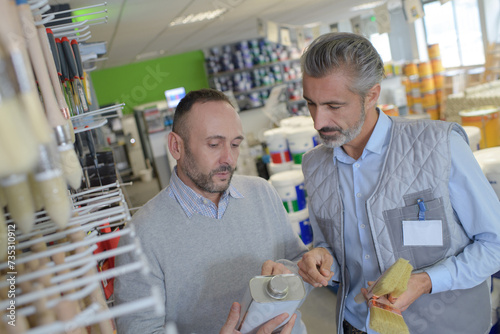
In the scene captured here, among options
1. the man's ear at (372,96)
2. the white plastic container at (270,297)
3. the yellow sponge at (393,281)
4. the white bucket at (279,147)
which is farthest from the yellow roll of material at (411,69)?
the white plastic container at (270,297)

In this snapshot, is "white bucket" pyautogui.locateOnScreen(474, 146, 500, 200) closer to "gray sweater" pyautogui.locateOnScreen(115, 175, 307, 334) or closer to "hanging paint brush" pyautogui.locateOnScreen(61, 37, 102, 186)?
"gray sweater" pyautogui.locateOnScreen(115, 175, 307, 334)

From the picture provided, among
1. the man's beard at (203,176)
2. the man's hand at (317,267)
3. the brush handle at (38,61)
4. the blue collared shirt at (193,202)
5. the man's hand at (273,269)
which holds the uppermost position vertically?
the brush handle at (38,61)

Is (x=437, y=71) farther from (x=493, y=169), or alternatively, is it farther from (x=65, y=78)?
(x=65, y=78)

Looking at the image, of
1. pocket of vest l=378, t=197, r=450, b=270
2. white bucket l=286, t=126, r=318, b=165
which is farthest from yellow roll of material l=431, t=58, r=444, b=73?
pocket of vest l=378, t=197, r=450, b=270

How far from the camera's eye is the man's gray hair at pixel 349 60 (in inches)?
60.9

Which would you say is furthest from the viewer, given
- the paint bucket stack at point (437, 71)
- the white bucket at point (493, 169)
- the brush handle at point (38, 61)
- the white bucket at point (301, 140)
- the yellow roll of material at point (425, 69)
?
the paint bucket stack at point (437, 71)

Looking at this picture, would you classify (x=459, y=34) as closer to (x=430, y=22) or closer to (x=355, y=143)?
(x=430, y=22)

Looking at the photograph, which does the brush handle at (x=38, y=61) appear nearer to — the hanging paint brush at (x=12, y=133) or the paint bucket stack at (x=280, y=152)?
the hanging paint brush at (x=12, y=133)

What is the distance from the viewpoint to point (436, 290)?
143 cm

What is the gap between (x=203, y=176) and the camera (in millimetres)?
1562

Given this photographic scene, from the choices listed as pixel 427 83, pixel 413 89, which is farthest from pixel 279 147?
pixel 413 89

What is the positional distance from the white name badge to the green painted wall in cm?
1104

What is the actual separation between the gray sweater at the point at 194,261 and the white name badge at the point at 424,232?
459 mm

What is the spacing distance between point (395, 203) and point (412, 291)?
1.04 feet
